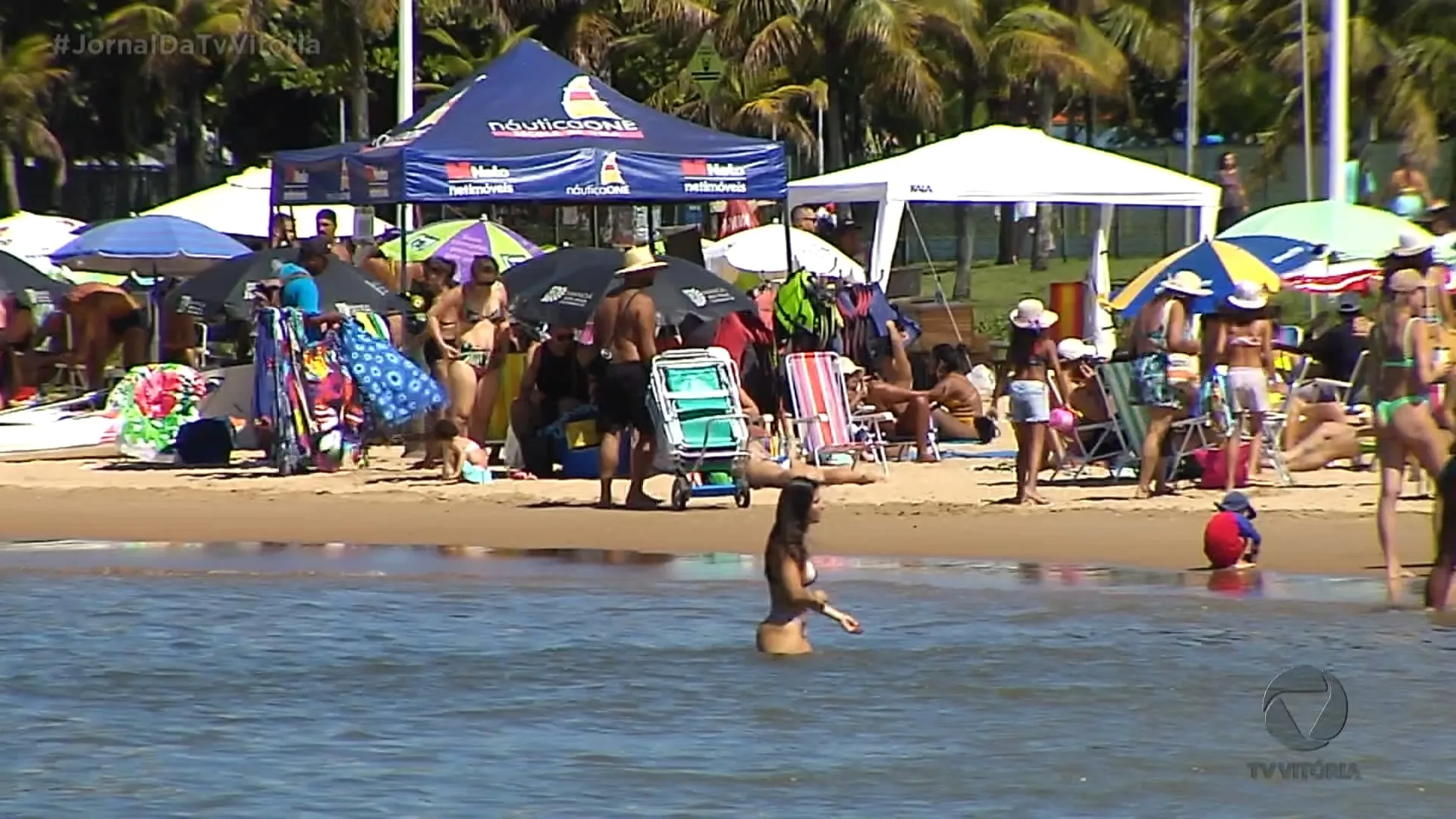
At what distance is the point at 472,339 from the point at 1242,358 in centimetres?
495

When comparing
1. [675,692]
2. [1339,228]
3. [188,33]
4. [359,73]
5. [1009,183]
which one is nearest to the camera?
[675,692]

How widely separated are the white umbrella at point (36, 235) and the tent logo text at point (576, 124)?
10.1m

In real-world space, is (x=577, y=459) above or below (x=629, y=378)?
below

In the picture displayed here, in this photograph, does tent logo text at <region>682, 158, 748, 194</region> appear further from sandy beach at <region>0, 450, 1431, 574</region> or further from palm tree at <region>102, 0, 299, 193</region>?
palm tree at <region>102, 0, 299, 193</region>

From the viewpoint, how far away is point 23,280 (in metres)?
21.0

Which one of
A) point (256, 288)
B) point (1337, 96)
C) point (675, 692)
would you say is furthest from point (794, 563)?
point (1337, 96)

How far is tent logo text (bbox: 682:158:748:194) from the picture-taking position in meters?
17.9

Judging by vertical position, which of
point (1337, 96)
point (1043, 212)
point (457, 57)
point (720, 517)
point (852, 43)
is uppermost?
point (457, 57)

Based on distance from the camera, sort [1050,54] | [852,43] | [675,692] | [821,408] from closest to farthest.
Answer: [675,692] → [821,408] → [852,43] → [1050,54]

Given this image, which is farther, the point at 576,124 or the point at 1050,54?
the point at 1050,54

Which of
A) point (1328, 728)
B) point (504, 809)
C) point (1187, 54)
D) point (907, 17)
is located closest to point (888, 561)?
point (1328, 728)

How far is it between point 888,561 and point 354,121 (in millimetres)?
28381

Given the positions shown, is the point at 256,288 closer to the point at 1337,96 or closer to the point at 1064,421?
the point at 1064,421

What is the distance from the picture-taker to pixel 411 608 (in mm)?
12141
